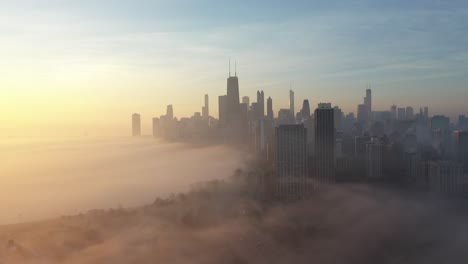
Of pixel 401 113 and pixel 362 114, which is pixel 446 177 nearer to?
pixel 401 113

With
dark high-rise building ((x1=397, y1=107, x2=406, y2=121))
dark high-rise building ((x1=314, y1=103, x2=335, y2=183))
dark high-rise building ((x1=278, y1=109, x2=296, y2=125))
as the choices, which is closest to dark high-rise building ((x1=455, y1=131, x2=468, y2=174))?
dark high-rise building ((x1=397, y1=107, x2=406, y2=121))

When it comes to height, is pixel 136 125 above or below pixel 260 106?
below

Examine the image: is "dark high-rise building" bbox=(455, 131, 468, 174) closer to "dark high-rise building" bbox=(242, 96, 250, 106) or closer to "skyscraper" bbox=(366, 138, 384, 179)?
"skyscraper" bbox=(366, 138, 384, 179)

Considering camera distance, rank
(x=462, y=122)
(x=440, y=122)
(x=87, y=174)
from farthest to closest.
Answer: (x=440, y=122) → (x=462, y=122) → (x=87, y=174)

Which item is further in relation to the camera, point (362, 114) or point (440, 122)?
point (362, 114)

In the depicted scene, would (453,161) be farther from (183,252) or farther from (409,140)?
(183,252)

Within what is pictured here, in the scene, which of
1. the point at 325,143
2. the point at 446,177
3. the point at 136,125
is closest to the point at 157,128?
Answer: the point at 136,125

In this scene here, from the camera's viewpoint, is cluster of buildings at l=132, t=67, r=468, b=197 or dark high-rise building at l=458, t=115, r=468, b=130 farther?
cluster of buildings at l=132, t=67, r=468, b=197

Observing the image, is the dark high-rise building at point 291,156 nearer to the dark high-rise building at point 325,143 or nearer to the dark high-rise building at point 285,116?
the dark high-rise building at point 325,143
